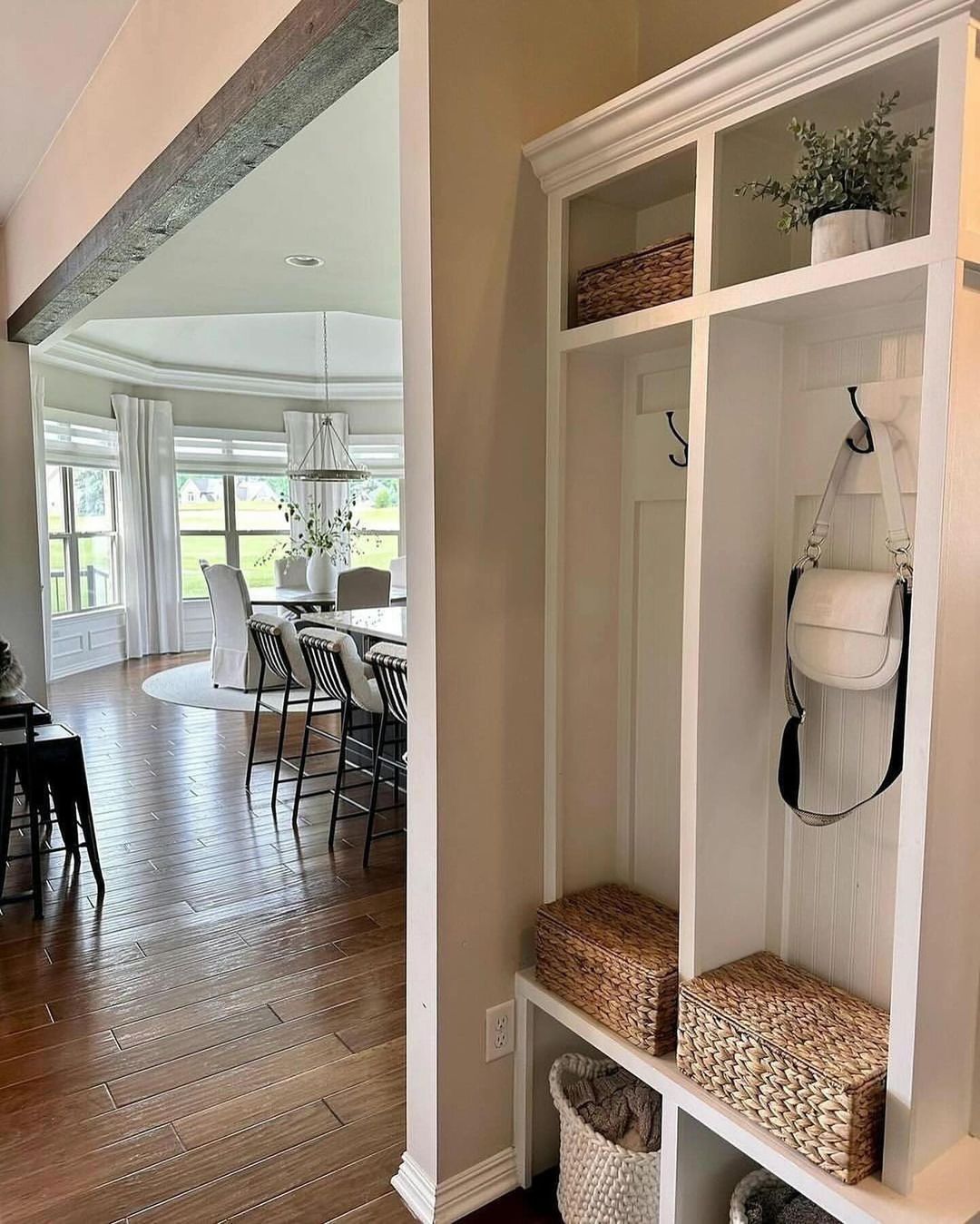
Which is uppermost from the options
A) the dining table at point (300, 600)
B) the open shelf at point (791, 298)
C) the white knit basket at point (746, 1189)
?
the open shelf at point (791, 298)

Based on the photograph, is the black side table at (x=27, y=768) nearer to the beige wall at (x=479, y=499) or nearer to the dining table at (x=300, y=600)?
the beige wall at (x=479, y=499)

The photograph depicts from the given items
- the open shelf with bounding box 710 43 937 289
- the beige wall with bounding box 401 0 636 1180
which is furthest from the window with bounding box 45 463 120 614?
the open shelf with bounding box 710 43 937 289

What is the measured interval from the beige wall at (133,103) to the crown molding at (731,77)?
2.52 feet

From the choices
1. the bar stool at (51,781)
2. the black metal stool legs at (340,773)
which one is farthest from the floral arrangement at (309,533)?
the bar stool at (51,781)

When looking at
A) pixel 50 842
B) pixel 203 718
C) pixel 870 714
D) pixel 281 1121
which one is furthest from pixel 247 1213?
pixel 203 718

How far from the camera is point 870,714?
163 cm

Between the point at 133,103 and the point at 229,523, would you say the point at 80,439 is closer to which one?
the point at 229,523

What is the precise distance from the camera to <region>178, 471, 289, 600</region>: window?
959cm

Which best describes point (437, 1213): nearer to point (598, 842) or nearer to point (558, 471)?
point (598, 842)

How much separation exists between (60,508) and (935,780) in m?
8.12

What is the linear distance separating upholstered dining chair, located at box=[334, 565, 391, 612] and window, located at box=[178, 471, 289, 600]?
127 inches

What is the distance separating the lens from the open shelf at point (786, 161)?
141 cm

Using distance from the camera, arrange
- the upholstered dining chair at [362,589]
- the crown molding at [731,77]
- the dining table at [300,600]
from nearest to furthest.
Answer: the crown molding at [731,77], the upholstered dining chair at [362,589], the dining table at [300,600]

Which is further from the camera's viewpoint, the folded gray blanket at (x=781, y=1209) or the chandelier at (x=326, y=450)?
the chandelier at (x=326, y=450)
